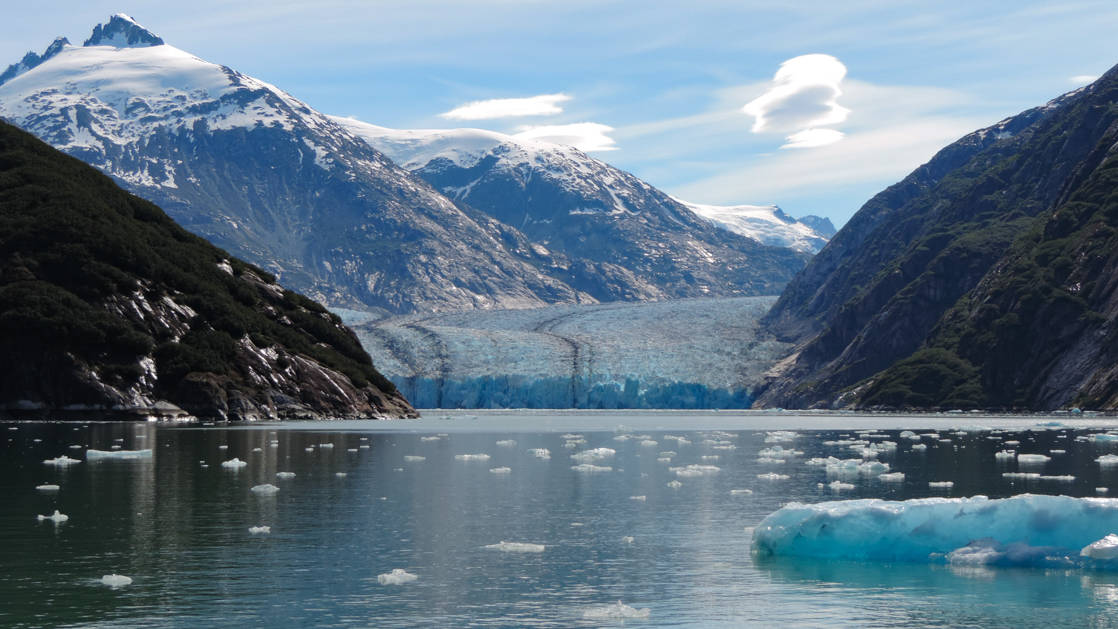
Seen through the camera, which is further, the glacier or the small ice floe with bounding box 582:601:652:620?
the glacier

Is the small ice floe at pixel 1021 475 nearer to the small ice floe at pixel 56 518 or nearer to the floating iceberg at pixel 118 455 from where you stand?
the small ice floe at pixel 56 518

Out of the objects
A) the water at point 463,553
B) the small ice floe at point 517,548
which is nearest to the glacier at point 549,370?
the water at point 463,553

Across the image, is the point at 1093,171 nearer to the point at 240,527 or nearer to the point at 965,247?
the point at 965,247

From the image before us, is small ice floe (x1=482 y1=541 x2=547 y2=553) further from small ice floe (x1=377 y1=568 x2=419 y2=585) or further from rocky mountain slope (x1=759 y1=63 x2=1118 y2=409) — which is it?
rocky mountain slope (x1=759 y1=63 x2=1118 y2=409)

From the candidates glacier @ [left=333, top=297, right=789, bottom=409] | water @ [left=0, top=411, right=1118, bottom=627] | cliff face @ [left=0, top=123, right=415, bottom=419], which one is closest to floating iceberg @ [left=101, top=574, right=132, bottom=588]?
water @ [left=0, top=411, right=1118, bottom=627]

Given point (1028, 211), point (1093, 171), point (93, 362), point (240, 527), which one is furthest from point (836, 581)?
point (1028, 211)
